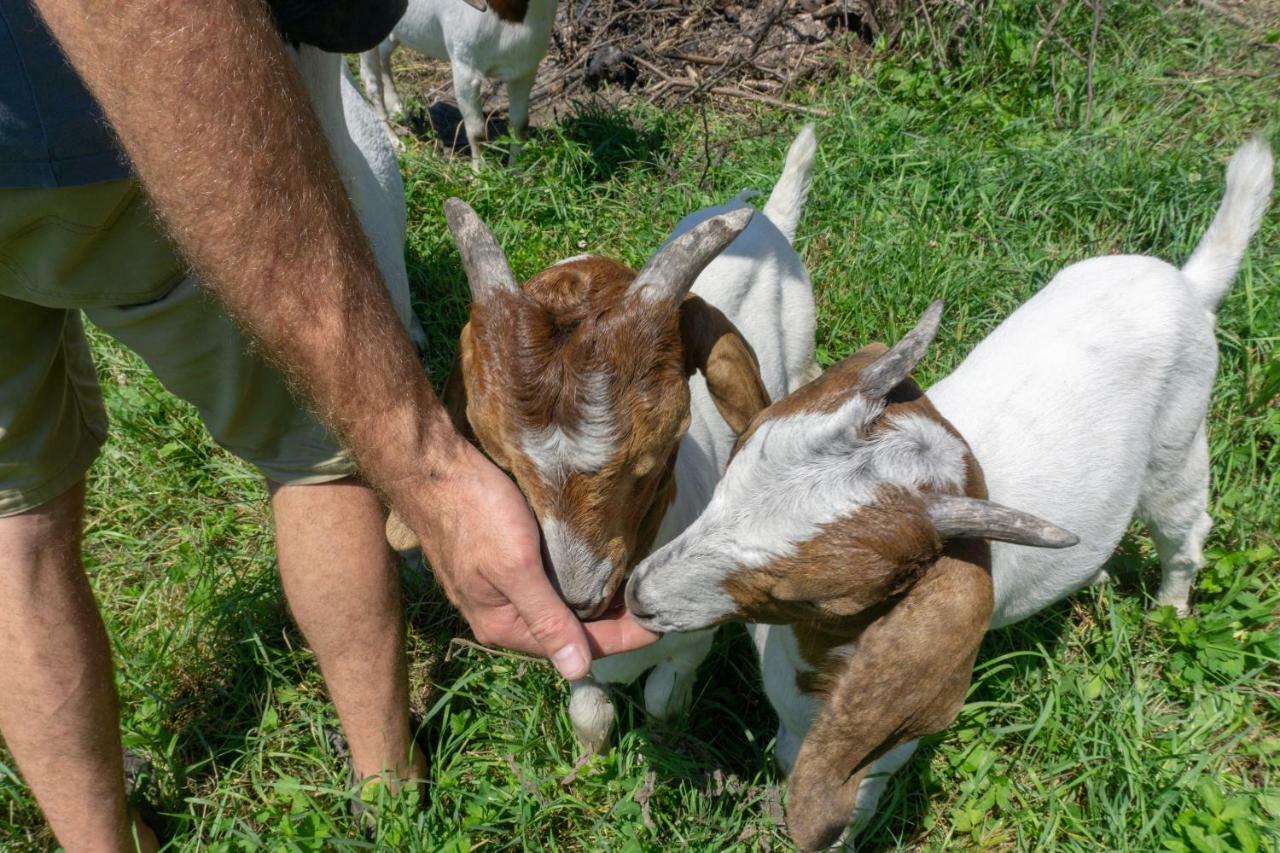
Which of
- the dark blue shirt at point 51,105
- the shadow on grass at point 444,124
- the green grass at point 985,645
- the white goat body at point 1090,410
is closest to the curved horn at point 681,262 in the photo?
the dark blue shirt at point 51,105

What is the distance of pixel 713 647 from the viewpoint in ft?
10.2

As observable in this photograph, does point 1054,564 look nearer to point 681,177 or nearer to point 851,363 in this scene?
point 851,363

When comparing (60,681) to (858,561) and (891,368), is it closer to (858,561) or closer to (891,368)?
(858,561)

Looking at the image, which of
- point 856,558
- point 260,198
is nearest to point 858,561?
point 856,558

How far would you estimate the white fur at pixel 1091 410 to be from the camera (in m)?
2.58

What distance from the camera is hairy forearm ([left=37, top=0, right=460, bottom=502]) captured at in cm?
150

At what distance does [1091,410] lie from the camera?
2.67 meters

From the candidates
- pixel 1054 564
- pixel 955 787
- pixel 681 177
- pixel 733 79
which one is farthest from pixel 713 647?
pixel 733 79

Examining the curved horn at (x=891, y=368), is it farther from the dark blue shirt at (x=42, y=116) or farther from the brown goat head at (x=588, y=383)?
the dark blue shirt at (x=42, y=116)

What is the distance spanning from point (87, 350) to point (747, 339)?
1.84 meters

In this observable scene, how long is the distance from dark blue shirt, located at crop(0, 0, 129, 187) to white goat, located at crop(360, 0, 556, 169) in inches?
136

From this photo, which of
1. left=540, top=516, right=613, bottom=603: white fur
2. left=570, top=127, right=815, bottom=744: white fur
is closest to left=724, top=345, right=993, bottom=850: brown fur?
left=540, top=516, right=613, bottom=603: white fur

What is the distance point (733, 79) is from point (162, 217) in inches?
177

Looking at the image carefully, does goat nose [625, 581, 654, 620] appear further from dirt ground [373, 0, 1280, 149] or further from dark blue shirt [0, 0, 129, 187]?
dirt ground [373, 0, 1280, 149]
